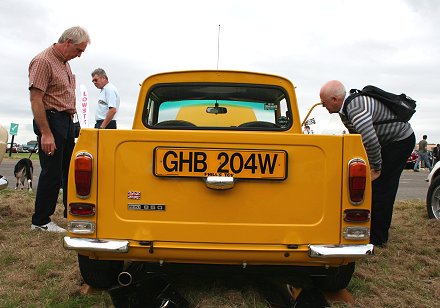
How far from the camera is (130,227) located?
270 cm

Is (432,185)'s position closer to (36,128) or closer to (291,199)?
(291,199)

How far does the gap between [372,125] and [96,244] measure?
2.65 meters

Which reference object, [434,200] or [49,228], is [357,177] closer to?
[49,228]

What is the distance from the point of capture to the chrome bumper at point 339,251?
263 centimetres

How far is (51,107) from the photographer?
4.57 meters

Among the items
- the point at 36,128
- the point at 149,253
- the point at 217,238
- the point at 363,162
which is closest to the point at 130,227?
the point at 149,253

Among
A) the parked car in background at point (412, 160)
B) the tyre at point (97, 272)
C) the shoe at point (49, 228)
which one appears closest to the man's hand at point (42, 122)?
the shoe at point (49, 228)

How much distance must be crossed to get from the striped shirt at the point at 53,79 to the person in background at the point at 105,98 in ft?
5.96

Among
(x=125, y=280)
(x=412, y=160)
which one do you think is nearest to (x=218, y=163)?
(x=125, y=280)

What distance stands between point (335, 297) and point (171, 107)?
7.59ft

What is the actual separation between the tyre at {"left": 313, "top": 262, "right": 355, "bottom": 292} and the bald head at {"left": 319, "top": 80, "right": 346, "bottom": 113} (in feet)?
5.64

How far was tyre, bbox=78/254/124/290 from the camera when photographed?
304 cm

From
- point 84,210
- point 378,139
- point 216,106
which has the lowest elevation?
point 84,210

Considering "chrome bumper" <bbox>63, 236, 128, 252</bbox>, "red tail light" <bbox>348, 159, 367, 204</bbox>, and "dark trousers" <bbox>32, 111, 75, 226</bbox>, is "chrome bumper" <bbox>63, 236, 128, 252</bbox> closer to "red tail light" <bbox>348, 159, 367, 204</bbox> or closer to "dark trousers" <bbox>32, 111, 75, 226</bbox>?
"red tail light" <bbox>348, 159, 367, 204</bbox>
